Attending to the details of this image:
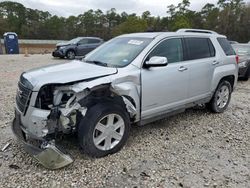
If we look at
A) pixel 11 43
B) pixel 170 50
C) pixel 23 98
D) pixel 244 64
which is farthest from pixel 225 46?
pixel 11 43

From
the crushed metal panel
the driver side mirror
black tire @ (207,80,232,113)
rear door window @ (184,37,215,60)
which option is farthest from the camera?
black tire @ (207,80,232,113)

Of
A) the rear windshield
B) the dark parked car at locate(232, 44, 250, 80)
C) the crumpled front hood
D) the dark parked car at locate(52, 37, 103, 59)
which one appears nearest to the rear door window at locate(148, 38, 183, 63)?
the crumpled front hood

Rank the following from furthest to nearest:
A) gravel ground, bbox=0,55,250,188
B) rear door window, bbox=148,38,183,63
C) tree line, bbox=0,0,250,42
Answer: tree line, bbox=0,0,250,42
rear door window, bbox=148,38,183,63
gravel ground, bbox=0,55,250,188

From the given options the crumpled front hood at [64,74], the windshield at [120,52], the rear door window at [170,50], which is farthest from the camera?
the rear door window at [170,50]

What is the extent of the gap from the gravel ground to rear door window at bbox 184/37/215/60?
1.27 m

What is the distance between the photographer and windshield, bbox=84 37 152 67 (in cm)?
393

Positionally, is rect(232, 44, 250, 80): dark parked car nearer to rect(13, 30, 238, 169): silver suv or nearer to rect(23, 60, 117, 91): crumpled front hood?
rect(13, 30, 238, 169): silver suv

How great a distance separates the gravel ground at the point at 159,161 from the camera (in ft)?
10.0

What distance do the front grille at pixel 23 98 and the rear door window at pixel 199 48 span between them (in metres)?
2.72

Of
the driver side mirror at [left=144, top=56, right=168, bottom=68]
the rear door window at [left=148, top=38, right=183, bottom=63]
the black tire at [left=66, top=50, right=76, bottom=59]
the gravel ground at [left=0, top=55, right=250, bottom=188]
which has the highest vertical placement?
the rear door window at [left=148, top=38, right=183, bottom=63]

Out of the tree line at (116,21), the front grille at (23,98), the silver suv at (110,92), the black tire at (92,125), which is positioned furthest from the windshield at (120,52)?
the tree line at (116,21)

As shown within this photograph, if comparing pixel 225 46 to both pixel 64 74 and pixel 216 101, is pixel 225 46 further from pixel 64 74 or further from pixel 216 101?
pixel 64 74

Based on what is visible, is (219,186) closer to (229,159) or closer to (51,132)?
(229,159)

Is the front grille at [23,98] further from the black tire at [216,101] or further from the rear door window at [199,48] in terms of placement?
the black tire at [216,101]
